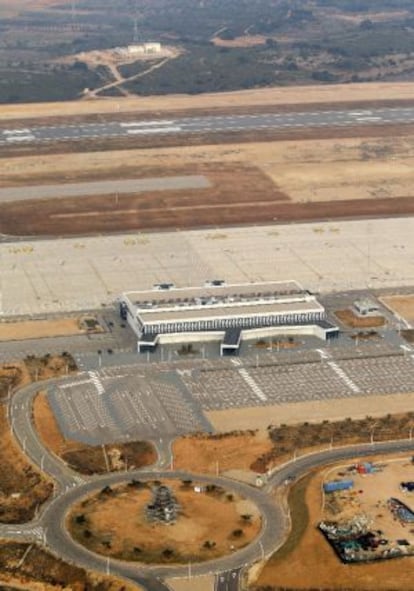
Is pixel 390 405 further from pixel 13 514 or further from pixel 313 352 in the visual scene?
pixel 13 514

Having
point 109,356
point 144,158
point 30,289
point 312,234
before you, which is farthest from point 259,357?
point 144,158

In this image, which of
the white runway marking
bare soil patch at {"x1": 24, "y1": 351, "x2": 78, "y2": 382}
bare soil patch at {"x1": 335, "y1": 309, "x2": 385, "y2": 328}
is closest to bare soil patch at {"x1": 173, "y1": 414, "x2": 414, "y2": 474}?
bare soil patch at {"x1": 24, "y1": 351, "x2": 78, "y2": 382}

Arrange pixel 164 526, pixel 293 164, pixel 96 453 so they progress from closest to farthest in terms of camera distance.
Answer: pixel 164 526 → pixel 96 453 → pixel 293 164

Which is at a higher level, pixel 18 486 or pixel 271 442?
pixel 18 486

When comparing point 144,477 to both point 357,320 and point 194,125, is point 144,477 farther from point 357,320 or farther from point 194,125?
point 194,125

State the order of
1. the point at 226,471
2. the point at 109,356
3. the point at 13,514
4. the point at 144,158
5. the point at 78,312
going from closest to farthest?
the point at 13,514 < the point at 226,471 < the point at 109,356 < the point at 78,312 < the point at 144,158

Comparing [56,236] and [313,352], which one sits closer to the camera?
[313,352]

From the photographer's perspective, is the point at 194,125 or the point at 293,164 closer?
the point at 293,164

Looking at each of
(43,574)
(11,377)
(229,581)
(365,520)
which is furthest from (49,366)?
(229,581)

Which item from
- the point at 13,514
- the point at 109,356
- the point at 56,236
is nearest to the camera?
the point at 13,514
